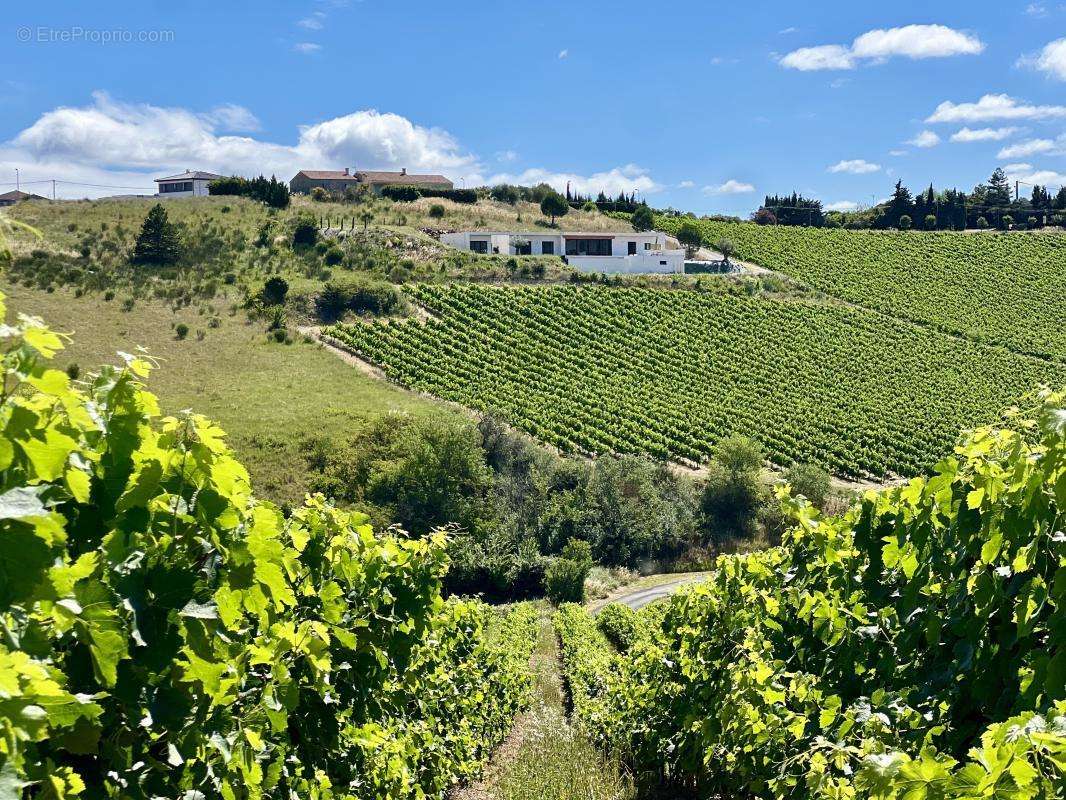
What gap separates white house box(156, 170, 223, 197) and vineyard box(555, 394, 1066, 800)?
8893 cm

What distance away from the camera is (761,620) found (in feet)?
23.7

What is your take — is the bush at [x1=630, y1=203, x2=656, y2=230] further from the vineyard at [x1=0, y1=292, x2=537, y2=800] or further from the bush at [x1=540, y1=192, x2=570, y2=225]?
the vineyard at [x1=0, y1=292, x2=537, y2=800]

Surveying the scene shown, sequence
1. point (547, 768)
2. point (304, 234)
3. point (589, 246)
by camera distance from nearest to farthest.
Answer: point (547, 768) < point (304, 234) < point (589, 246)

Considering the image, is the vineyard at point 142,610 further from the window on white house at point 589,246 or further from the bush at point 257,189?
the bush at point 257,189

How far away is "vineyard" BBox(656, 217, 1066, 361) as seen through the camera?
232 ft

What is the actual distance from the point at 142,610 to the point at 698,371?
171 ft

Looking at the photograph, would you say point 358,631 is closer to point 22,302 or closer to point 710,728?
point 710,728

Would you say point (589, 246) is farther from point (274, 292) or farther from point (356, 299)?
point (274, 292)

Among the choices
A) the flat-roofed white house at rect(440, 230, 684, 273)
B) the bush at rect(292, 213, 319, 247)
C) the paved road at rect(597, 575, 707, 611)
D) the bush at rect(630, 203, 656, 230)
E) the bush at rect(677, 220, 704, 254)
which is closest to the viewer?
the paved road at rect(597, 575, 707, 611)

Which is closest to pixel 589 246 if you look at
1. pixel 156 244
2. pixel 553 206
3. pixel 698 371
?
pixel 553 206

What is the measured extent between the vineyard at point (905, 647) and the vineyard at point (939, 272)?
68772mm

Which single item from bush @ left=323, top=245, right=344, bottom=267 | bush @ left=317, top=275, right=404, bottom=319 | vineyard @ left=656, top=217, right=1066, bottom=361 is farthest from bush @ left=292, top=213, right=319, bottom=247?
vineyard @ left=656, top=217, right=1066, bottom=361

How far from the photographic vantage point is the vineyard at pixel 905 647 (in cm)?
278

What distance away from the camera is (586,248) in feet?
245
